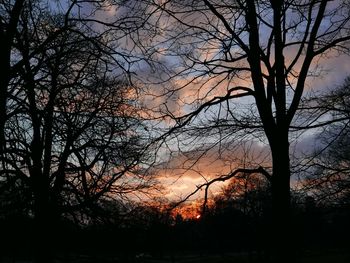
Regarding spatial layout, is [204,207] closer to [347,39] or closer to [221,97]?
[221,97]

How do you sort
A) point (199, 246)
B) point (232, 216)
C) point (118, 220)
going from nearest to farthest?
point (118, 220) → point (232, 216) → point (199, 246)

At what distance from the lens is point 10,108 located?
35.2 ft

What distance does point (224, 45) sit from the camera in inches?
332

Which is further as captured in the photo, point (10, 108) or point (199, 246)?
point (199, 246)

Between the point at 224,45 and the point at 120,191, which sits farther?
the point at 120,191

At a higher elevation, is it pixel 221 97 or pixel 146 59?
pixel 146 59

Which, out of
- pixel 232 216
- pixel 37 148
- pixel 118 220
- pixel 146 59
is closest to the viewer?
pixel 146 59

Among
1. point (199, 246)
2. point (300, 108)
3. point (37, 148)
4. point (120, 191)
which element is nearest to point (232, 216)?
point (199, 246)

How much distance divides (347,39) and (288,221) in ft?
10.4

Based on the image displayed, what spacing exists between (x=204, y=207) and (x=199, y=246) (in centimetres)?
9825

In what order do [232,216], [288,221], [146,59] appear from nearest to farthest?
[288,221], [146,59], [232,216]

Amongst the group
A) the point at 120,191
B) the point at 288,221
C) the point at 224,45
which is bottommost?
the point at 288,221

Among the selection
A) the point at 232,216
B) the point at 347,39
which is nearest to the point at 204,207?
the point at 347,39

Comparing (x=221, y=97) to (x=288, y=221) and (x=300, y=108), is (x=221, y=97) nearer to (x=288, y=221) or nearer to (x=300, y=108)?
(x=300, y=108)
